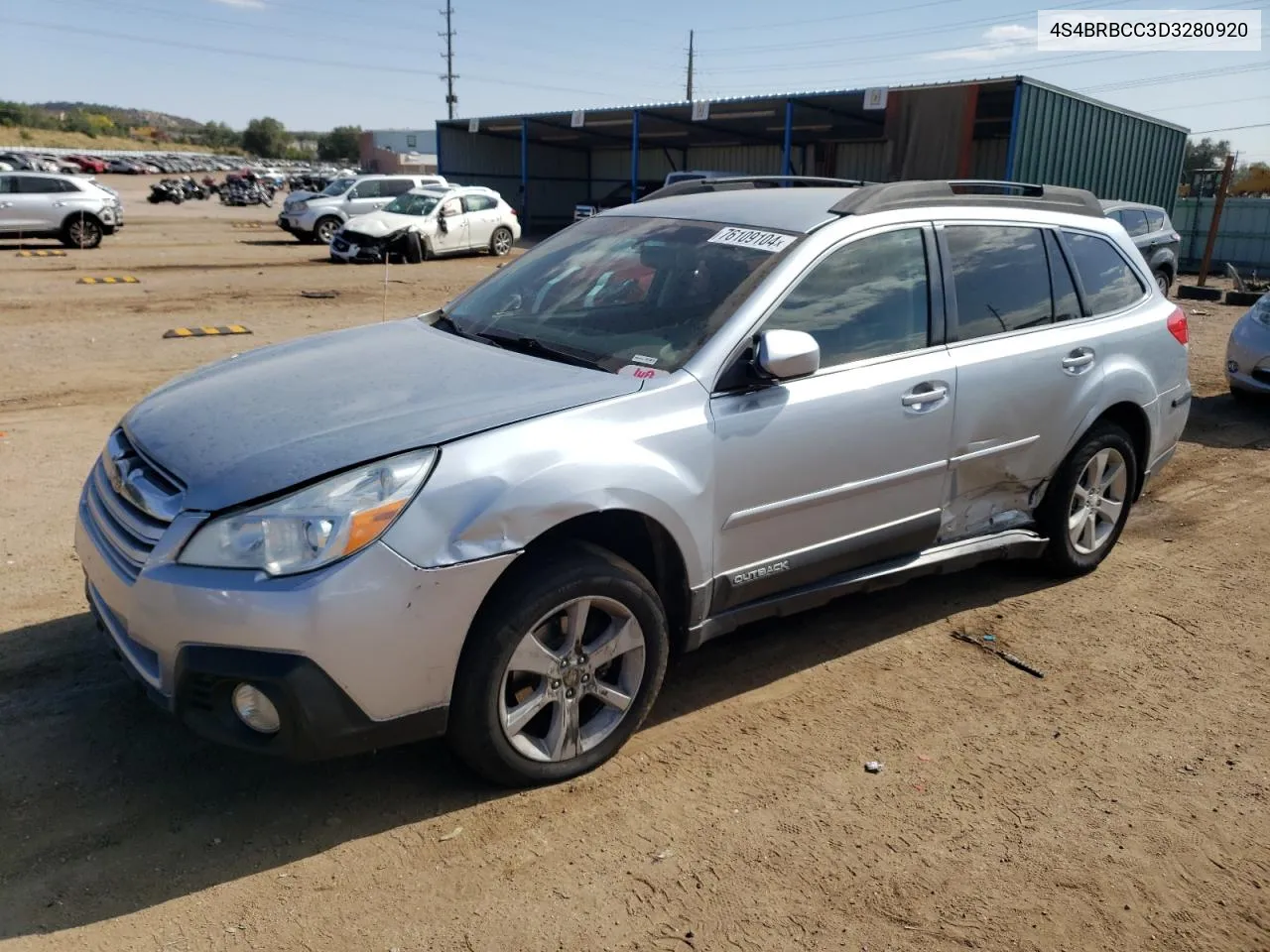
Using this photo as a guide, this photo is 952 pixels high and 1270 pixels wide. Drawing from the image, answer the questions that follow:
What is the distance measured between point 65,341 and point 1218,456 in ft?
36.0

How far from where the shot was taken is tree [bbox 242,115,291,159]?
135125 millimetres

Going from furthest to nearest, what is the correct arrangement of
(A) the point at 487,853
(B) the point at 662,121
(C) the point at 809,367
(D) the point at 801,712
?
(B) the point at 662,121 → (D) the point at 801,712 → (C) the point at 809,367 → (A) the point at 487,853

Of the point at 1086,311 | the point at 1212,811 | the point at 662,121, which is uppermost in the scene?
the point at 662,121

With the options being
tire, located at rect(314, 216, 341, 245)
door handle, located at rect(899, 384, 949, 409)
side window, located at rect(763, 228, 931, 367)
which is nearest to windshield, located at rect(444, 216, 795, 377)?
side window, located at rect(763, 228, 931, 367)

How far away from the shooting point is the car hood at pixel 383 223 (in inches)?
842

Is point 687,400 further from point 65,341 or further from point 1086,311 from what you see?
point 65,341

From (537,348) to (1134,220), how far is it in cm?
1535

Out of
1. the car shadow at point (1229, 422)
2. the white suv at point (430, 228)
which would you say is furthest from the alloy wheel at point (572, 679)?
the white suv at point (430, 228)

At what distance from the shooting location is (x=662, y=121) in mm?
34188

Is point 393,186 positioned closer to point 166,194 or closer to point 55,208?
point 55,208

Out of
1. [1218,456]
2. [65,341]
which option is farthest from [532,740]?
[65,341]

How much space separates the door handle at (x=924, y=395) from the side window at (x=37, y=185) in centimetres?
2258

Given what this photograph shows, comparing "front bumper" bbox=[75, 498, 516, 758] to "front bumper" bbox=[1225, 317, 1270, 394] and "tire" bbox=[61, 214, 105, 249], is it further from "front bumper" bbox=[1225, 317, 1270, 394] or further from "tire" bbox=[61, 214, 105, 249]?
"tire" bbox=[61, 214, 105, 249]

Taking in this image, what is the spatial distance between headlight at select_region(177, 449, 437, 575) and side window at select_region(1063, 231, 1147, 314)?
3609 millimetres
